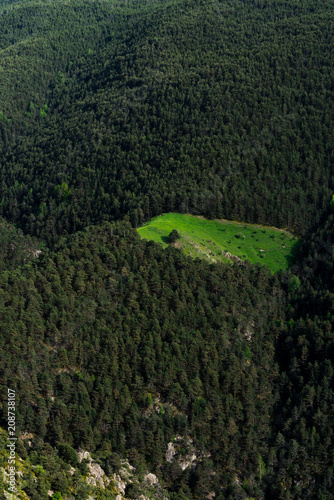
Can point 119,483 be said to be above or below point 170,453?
above

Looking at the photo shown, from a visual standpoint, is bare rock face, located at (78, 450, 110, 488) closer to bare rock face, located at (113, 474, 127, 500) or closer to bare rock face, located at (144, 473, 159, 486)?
bare rock face, located at (113, 474, 127, 500)

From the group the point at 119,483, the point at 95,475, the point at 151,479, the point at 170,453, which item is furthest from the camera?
the point at 170,453

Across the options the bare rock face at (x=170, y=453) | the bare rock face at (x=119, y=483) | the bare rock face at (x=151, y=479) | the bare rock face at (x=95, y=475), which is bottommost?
the bare rock face at (x=151, y=479)

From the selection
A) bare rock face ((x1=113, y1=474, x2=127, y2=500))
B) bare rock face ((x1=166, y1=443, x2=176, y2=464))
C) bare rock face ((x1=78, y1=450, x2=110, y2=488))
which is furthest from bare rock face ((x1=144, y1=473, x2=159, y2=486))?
bare rock face ((x1=78, y1=450, x2=110, y2=488))

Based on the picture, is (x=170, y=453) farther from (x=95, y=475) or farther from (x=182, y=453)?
(x=95, y=475)

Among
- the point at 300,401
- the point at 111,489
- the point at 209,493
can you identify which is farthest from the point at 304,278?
the point at 111,489

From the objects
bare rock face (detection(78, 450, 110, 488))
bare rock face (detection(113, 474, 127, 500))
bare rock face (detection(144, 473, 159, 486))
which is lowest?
bare rock face (detection(144, 473, 159, 486))

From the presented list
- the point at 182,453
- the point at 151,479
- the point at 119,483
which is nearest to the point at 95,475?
the point at 119,483

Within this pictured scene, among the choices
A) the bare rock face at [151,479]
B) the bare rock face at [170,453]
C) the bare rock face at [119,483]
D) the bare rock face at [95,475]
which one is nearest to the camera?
the bare rock face at [95,475]

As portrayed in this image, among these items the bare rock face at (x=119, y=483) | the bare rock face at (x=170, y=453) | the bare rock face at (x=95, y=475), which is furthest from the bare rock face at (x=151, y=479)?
the bare rock face at (x=95, y=475)

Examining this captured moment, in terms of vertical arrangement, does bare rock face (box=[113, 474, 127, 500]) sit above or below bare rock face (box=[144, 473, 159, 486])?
above

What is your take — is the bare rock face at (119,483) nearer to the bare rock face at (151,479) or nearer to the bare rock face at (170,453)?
the bare rock face at (151,479)
